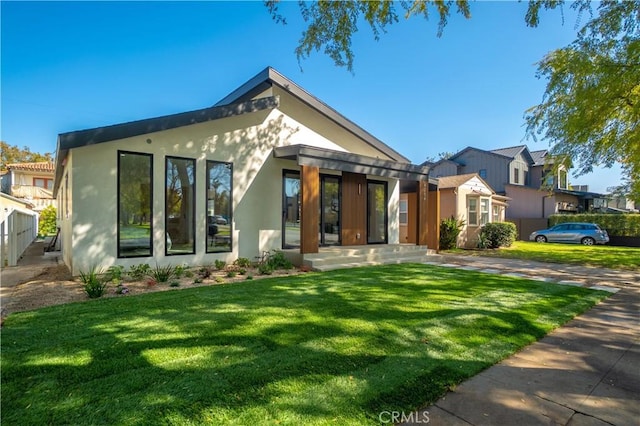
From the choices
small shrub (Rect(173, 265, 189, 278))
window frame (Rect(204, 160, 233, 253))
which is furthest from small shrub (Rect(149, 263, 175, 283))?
window frame (Rect(204, 160, 233, 253))

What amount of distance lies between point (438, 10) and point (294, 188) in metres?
6.19

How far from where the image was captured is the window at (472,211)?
1807 cm

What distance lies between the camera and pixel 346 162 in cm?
1007

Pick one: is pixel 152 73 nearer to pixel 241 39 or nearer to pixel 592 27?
pixel 241 39

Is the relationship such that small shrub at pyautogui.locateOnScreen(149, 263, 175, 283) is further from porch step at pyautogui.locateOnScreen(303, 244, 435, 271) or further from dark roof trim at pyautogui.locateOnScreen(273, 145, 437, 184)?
dark roof trim at pyautogui.locateOnScreen(273, 145, 437, 184)

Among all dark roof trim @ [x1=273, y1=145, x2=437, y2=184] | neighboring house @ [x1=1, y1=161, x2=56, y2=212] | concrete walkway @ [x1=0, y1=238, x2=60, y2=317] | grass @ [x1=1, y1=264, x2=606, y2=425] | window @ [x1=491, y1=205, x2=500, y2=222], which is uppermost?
neighboring house @ [x1=1, y1=161, x2=56, y2=212]

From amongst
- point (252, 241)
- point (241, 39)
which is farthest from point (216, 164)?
point (241, 39)

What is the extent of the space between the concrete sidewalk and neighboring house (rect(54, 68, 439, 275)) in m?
6.25

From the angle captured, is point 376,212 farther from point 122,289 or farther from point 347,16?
point 122,289

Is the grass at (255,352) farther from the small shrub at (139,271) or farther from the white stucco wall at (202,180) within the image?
the white stucco wall at (202,180)

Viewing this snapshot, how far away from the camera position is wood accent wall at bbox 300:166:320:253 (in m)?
9.06

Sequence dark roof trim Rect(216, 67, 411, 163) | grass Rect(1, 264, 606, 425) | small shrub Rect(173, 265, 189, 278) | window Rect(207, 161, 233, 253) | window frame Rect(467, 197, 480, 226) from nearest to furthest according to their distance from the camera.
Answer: grass Rect(1, 264, 606, 425) → small shrub Rect(173, 265, 189, 278) → window Rect(207, 161, 233, 253) → dark roof trim Rect(216, 67, 411, 163) → window frame Rect(467, 197, 480, 226)

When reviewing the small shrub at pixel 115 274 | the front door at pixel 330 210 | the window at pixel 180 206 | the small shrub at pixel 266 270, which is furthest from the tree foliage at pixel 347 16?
the small shrub at pixel 115 274

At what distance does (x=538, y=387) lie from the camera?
289cm
